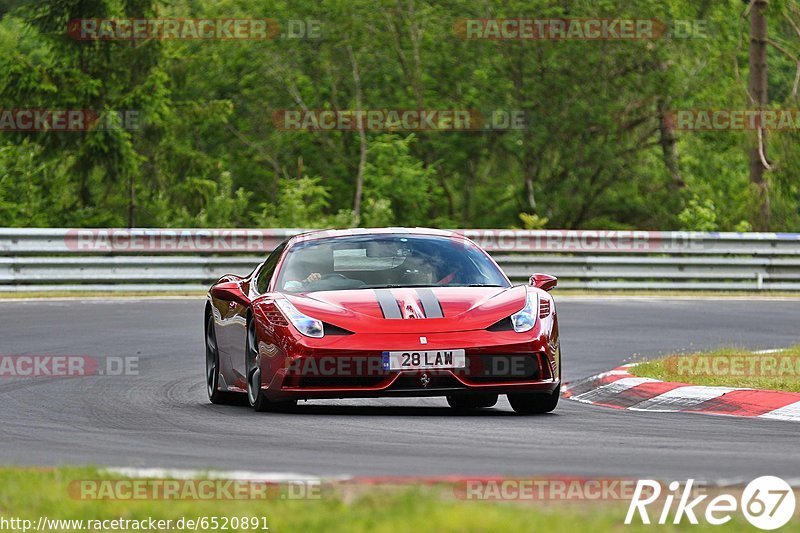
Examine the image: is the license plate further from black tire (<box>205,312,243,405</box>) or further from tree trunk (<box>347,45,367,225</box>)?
tree trunk (<box>347,45,367,225</box>)

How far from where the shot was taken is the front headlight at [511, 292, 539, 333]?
9898 millimetres

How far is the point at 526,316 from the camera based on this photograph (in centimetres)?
1000

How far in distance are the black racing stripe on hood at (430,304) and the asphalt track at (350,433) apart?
637 mm

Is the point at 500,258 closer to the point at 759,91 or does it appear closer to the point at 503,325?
the point at 759,91

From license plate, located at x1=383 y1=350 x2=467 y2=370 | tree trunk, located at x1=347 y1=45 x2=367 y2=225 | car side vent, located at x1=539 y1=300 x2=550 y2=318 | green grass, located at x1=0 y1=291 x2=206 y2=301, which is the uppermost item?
tree trunk, located at x1=347 y1=45 x2=367 y2=225

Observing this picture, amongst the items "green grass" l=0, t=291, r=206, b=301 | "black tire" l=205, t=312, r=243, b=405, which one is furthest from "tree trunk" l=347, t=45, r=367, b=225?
"black tire" l=205, t=312, r=243, b=405

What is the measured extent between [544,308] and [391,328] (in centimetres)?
113

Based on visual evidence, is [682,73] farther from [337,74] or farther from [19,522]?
[19,522]

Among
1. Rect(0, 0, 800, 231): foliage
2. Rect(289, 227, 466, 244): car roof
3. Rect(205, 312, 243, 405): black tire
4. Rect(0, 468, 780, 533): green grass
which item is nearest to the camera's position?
Rect(0, 468, 780, 533): green grass

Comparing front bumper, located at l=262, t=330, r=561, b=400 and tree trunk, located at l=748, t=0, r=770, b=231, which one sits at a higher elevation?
tree trunk, located at l=748, t=0, r=770, b=231

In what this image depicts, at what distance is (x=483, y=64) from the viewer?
42219mm

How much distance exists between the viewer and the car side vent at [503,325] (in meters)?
9.80

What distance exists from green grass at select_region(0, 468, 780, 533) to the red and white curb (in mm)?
4393

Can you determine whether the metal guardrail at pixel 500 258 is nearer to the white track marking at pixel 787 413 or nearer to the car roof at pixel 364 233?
the car roof at pixel 364 233
